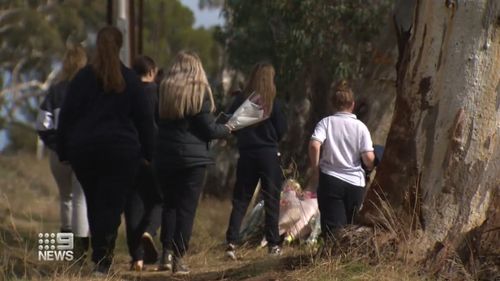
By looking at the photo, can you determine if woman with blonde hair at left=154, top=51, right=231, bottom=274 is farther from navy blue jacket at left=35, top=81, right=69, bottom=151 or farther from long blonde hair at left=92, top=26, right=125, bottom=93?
navy blue jacket at left=35, top=81, right=69, bottom=151

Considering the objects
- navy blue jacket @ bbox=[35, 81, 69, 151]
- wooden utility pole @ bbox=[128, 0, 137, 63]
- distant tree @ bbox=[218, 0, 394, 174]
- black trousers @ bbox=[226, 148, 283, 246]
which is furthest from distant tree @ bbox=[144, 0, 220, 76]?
navy blue jacket @ bbox=[35, 81, 69, 151]

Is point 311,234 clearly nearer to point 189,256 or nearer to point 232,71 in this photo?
point 189,256

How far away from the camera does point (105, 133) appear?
7633 millimetres

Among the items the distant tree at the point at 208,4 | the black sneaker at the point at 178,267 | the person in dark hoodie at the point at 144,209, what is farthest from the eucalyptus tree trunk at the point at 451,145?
the distant tree at the point at 208,4

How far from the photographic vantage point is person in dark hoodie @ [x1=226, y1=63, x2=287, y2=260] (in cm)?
945

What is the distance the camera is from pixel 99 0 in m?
38.7

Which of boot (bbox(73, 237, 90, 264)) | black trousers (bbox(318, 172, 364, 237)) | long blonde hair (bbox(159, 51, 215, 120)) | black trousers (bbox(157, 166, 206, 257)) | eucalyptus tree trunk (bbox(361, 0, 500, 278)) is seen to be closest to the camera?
eucalyptus tree trunk (bbox(361, 0, 500, 278))

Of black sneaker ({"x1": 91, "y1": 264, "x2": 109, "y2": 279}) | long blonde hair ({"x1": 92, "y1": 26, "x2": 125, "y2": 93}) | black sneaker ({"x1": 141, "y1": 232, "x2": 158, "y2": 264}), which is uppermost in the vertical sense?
long blonde hair ({"x1": 92, "y1": 26, "x2": 125, "y2": 93})

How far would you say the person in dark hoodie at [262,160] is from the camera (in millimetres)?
9453

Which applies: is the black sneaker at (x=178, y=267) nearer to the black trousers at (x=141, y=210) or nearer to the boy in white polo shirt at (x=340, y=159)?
the black trousers at (x=141, y=210)

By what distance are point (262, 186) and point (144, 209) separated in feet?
3.88

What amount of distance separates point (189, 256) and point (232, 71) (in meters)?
13.3

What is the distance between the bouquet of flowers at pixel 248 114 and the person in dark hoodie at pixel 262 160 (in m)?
0.04

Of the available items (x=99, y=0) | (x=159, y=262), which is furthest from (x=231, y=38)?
(x=99, y=0)
